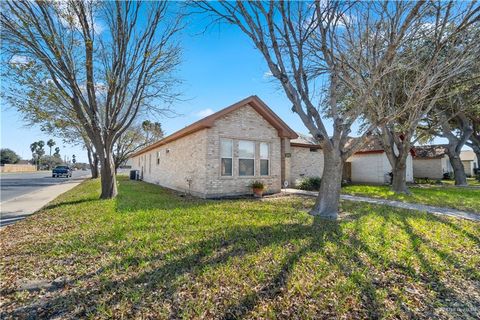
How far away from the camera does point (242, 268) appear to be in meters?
3.69

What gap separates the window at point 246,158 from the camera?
38.7 ft

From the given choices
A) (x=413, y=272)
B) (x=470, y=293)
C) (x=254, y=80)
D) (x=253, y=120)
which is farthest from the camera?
(x=253, y=120)

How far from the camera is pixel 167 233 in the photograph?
534 centimetres

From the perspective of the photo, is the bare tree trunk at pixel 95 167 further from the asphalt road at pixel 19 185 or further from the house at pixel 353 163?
the house at pixel 353 163

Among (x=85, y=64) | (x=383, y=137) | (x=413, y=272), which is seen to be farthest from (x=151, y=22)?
(x=383, y=137)

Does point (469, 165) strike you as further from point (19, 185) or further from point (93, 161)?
point (19, 185)

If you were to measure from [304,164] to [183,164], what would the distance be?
8883 millimetres

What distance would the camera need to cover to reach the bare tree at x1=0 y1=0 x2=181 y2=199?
28.6ft

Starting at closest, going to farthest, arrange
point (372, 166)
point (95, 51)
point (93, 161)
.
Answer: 1. point (95, 51)
2. point (372, 166)
3. point (93, 161)

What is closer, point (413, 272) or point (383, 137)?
point (413, 272)

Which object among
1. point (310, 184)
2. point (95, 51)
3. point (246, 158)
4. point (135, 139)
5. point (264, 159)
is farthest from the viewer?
point (135, 139)

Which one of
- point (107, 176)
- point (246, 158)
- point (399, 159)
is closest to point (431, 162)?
point (399, 159)

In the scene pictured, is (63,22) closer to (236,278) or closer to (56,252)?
(56,252)

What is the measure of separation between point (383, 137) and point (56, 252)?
15032 millimetres
